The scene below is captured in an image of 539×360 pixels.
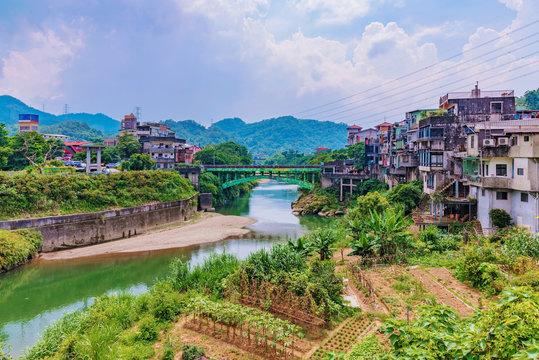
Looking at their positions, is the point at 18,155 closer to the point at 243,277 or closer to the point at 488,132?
the point at 243,277

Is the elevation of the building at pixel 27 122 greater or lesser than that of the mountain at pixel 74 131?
lesser

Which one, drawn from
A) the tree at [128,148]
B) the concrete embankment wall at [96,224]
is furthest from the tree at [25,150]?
the concrete embankment wall at [96,224]

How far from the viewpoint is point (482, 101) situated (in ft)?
91.7

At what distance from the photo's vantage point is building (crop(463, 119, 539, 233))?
17.5 meters

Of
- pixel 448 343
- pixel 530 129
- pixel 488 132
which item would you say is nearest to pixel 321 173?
pixel 488 132

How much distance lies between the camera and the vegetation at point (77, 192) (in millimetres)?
24469

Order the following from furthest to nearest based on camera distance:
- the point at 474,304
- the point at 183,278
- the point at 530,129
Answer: the point at 530,129 → the point at 183,278 → the point at 474,304

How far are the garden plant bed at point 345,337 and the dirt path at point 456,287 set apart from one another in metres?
4.06

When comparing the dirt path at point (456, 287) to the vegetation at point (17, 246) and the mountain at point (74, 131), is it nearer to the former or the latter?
the vegetation at point (17, 246)

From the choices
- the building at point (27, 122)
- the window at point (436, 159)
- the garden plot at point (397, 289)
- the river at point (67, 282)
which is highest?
the building at point (27, 122)

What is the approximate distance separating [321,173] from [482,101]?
23309 millimetres

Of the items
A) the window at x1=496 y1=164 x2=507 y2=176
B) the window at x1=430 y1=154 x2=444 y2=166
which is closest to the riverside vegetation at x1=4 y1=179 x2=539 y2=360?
the window at x1=496 y1=164 x2=507 y2=176

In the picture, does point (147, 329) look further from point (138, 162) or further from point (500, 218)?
point (138, 162)

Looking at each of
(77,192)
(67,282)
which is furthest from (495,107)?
(77,192)
